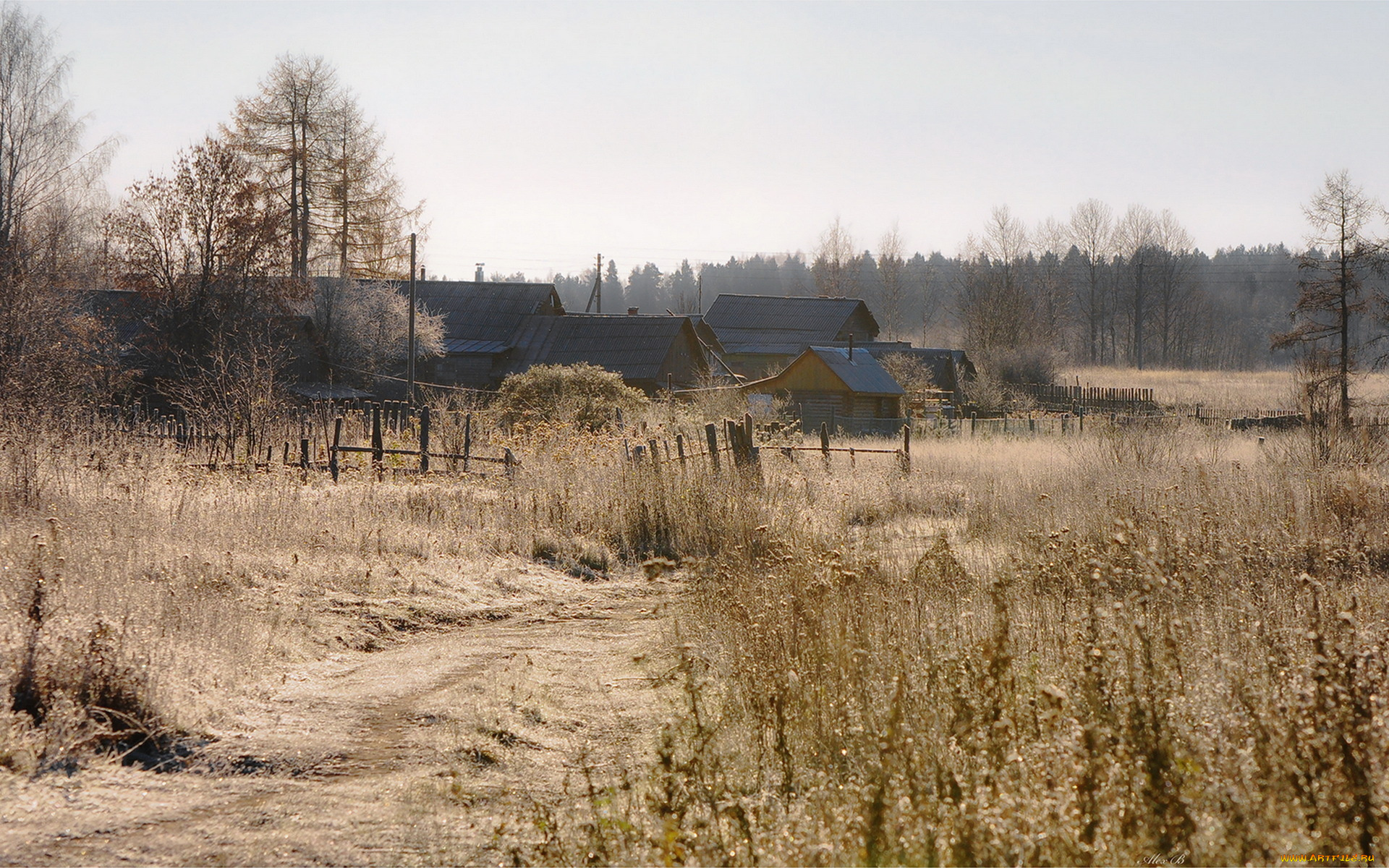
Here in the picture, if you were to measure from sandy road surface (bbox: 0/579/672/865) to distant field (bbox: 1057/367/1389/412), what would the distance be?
36.6 m

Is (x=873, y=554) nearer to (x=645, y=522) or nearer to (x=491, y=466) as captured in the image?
(x=645, y=522)

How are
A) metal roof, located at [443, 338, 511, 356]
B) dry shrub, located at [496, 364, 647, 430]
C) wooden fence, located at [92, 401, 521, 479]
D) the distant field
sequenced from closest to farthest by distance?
wooden fence, located at [92, 401, 521, 479] → dry shrub, located at [496, 364, 647, 430] → metal roof, located at [443, 338, 511, 356] → the distant field

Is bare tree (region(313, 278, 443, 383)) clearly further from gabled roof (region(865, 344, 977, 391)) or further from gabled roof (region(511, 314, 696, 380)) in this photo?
gabled roof (region(865, 344, 977, 391))

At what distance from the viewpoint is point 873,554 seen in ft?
28.1

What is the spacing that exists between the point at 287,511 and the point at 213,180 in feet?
69.3

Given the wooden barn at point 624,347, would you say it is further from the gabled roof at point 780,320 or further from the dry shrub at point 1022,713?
the dry shrub at point 1022,713

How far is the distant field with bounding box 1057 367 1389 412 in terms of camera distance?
146 feet

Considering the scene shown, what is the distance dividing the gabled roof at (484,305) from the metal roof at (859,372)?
13.5m

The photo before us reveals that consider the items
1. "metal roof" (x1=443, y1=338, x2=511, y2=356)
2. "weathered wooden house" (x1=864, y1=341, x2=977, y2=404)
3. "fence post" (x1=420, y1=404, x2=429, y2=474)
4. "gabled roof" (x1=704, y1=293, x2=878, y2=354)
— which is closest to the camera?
"fence post" (x1=420, y1=404, x2=429, y2=474)

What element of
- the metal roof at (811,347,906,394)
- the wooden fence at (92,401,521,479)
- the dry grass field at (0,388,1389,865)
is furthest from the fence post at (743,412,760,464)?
the metal roof at (811,347,906,394)

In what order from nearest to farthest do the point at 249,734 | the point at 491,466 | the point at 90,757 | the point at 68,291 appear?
the point at 90,757
the point at 249,734
the point at 491,466
the point at 68,291

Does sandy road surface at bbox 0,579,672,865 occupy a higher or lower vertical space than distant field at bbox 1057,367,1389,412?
lower

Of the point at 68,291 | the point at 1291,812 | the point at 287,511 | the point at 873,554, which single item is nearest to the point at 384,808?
the point at 1291,812

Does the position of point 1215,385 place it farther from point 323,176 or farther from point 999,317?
point 323,176
